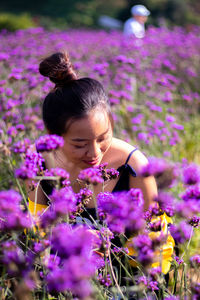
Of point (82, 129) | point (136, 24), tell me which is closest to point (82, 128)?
point (82, 129)

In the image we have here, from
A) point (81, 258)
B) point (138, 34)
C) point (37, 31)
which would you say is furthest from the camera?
point (37, 31)

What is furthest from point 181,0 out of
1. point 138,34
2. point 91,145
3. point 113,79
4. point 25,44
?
point 91,145

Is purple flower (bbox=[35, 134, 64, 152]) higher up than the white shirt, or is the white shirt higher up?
purple flower (bbox=[35, 134, 64, 152])

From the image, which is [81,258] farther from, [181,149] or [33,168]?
[181,149]

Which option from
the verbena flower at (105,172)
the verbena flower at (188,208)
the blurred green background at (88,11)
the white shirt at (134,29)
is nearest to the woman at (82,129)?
the verbena flower at (105,172)

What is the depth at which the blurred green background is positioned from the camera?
15867mm

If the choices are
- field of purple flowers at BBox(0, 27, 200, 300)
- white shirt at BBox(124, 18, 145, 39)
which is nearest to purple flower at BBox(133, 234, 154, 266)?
field of purple flowers at BBox(0, 27, 200, 300)

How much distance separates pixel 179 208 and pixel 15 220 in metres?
0.36

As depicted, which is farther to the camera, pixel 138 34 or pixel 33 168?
pixel 138 34

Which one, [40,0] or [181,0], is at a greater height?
[181,0]

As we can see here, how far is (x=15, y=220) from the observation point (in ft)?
2.35

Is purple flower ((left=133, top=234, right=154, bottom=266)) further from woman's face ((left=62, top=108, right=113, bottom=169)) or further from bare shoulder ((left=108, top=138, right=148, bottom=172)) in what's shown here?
bare shoulder ((left=108, top=138, right=148, bottom=172))

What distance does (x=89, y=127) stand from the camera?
1279 mm

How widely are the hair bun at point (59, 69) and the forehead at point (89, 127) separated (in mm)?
224
